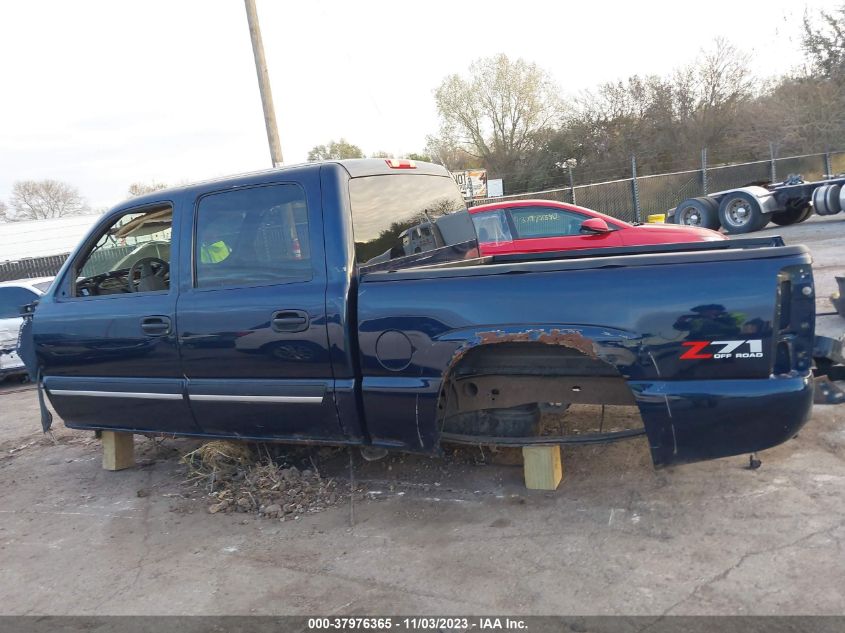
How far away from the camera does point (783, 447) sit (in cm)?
414

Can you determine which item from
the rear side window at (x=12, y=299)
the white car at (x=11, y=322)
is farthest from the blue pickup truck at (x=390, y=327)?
the rear side window at (x=12, y=299)

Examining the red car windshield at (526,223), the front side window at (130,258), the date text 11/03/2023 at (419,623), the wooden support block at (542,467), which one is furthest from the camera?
the red car windshield at (526,223)

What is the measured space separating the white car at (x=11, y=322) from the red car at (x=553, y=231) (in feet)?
19.9

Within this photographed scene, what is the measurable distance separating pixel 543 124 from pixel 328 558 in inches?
1490

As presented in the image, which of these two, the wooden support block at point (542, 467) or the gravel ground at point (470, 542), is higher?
the wooden support block at point (542, 467)

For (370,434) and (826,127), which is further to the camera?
(826,127)

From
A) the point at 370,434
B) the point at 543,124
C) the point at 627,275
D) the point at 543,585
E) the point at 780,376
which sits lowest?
the point at 543,585

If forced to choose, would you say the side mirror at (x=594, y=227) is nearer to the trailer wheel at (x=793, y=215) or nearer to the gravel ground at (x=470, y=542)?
the gravel ground at (x=470, y=542)

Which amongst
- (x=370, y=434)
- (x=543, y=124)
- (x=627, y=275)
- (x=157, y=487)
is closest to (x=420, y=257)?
(x=370, y=434)

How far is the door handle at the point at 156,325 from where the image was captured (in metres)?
4.17

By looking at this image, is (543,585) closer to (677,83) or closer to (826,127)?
(826,127)

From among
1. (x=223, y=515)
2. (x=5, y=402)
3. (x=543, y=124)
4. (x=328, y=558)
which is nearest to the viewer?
(x=328, y=558)

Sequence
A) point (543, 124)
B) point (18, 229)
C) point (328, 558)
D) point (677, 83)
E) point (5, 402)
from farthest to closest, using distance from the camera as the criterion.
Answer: point (18, 229) → point (543, 124) → point (677, 83) → point (5, 402) → point (328, 558)

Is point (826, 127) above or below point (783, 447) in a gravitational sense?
above
